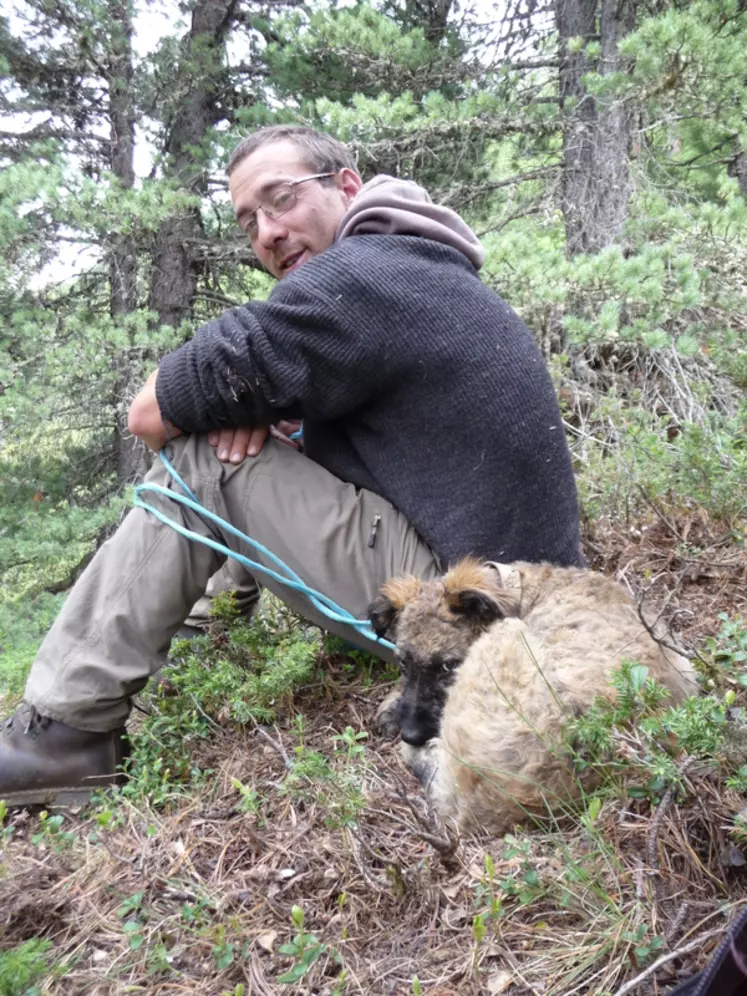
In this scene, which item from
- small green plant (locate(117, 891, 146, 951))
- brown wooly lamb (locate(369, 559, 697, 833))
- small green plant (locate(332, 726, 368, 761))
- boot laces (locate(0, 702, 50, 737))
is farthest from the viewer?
boot laces (locate(0, 702, 50, 737))

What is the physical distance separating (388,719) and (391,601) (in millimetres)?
555

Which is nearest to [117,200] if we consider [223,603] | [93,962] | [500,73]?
[500,73]

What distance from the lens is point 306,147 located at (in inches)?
164

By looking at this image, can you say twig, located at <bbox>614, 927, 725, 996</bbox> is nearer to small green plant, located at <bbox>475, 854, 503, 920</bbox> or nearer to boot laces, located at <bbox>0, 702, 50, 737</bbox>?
small green plant, located at <bbox>475, 854, 503, 920</bbox>

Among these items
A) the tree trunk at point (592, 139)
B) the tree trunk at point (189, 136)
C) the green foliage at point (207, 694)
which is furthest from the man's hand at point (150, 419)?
the tree trunk at point (189, 136)

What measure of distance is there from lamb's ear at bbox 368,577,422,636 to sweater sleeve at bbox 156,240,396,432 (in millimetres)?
843

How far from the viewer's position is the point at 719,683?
2.31 metres

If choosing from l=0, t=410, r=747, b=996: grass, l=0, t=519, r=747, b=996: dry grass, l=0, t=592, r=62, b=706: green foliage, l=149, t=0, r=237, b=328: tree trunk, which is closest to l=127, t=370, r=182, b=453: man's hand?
l=0, t=410, r=747, b=996: grass

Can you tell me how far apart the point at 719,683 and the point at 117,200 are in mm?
8228

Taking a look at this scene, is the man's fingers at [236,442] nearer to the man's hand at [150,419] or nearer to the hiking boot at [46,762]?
the man's hand at [150,419]

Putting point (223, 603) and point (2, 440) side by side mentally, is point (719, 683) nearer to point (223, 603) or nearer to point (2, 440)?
point (223, 603)

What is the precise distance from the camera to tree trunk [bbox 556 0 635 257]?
8.28m

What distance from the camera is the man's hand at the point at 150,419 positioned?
347 centimetres

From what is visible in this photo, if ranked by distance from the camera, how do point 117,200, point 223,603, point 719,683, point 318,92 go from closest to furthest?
point 719,683
point 223,603
point 117,200
point 318,92
